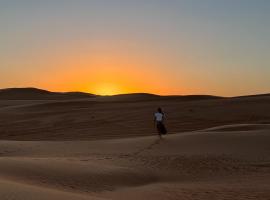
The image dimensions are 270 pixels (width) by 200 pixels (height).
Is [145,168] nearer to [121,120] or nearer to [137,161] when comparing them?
[137,161]

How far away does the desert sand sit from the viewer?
10.3 meters

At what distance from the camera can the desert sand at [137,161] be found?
10305 millimetres

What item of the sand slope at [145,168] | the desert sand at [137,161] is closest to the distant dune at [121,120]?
the desert sand at [137,161]

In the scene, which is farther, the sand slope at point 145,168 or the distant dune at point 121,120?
the distant dune at point 121,120

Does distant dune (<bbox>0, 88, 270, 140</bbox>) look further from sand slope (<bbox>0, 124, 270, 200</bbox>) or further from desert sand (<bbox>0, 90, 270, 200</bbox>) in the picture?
sand slope (<bbox>0, 124, 270, 200</bbox>)

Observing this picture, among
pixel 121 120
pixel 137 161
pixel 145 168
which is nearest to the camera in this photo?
pixel 145 168

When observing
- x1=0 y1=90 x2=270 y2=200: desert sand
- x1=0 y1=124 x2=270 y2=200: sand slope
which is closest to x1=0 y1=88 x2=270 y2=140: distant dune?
x1=0 y1=90 x2=270 y2=200: desert sand

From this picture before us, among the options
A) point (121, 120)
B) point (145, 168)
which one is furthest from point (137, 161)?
point (121, 120)

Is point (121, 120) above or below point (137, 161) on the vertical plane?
above

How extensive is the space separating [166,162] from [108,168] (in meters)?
2.59

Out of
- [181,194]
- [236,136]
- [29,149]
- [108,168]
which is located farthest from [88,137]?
[181,194]

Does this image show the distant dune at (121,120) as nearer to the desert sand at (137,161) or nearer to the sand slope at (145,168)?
the desert sand at (137,161)

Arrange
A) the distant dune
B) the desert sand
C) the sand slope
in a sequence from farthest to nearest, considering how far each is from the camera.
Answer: the distant dune < the desert sand < the sand slope

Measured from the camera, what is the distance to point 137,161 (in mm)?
14289
